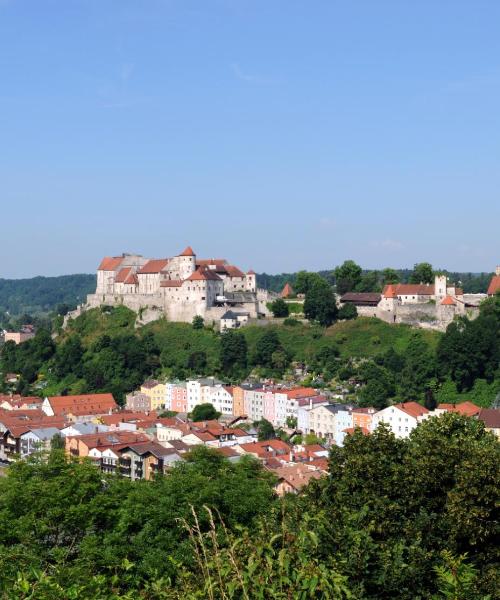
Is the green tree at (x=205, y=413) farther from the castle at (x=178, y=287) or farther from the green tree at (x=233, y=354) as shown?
the castle at (x=178, y=287)

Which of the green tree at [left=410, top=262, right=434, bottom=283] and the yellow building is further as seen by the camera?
the green tree at [left=410, top=262, right=434, bottom=283]

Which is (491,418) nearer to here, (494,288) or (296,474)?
(296,474)

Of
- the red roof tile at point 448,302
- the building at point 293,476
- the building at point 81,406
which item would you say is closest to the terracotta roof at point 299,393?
the red roof tile at point 448,302

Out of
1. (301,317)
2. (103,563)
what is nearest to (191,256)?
(301,317)

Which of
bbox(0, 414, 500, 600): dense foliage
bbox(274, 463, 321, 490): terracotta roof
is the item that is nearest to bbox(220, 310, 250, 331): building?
bbox(274, 463, 321, 490): terracotta roof

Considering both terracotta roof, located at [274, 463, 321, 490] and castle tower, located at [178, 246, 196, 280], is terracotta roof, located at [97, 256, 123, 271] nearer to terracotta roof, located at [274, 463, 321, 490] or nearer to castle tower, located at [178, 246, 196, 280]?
castle tower, located at [178, 246, 196, 280]

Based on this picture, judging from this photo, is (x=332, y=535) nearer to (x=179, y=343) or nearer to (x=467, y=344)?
(x=467, y=344)
